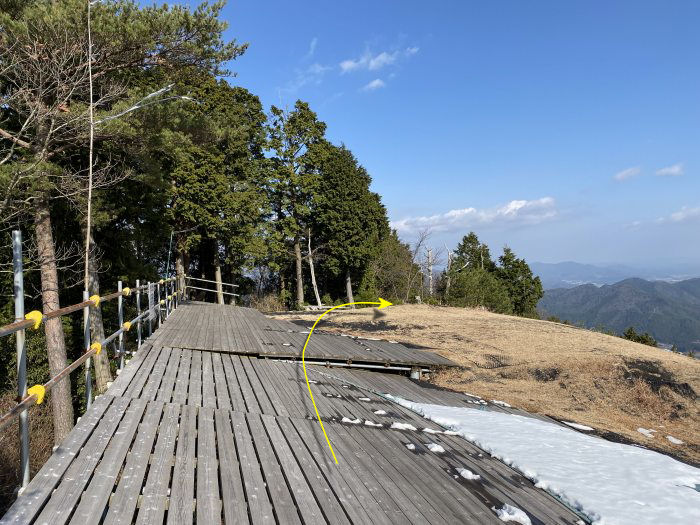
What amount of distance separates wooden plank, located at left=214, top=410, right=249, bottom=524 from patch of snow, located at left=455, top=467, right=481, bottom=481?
1.75 m

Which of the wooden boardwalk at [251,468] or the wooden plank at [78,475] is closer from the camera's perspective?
the wooden plank at [78,475]

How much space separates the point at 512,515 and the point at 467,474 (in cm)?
61

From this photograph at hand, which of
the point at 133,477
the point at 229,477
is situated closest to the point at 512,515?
the point at 229,477

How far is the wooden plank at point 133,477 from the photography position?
219 cm

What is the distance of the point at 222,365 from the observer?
6.35m

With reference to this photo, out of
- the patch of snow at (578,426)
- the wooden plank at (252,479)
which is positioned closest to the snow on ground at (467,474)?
the wooden plank at (252,479)

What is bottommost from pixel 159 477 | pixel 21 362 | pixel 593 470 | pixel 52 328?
pixel 593 470

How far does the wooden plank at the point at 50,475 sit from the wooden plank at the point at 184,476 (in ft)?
2.01

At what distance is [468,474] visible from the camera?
11.1 ft

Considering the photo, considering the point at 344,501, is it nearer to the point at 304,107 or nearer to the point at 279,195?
the point at 279,195

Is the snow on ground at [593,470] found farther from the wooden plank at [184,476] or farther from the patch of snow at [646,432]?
the wooden plank at [184,476]

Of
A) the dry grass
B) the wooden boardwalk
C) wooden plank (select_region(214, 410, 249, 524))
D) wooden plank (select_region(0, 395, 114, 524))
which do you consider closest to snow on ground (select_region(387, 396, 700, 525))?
the wooden boardwalk

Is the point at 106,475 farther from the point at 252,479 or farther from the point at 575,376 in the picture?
the point at 575,376

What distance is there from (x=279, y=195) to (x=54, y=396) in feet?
59.8
